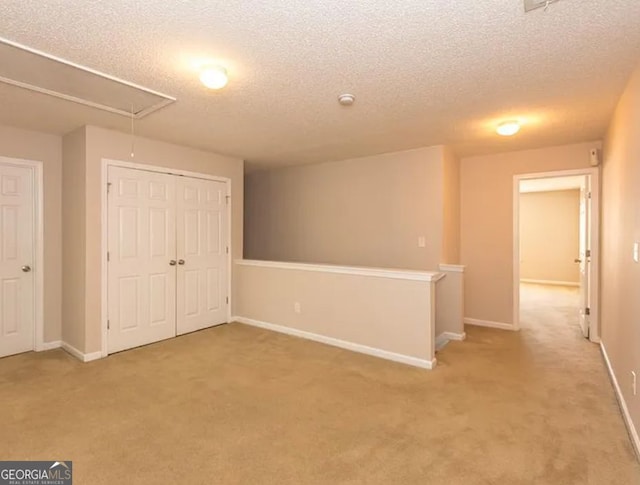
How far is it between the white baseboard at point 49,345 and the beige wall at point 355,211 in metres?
3.21

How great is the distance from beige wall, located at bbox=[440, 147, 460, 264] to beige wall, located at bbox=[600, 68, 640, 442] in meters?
1.57

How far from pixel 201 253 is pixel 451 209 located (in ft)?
10.8

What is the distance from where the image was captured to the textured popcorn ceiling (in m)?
1.77

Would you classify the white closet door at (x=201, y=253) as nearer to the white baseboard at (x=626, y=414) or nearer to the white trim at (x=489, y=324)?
the white trim at (x=489, y=324)

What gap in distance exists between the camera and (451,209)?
473 centimetres

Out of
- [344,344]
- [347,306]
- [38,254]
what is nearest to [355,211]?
[347,306]

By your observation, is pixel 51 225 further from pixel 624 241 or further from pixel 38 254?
pixel 624 241

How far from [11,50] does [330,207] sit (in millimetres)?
3939

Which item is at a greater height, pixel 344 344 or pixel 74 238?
pixel 74 238

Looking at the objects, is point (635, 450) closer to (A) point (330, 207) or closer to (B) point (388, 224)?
(B) point (388, 224)

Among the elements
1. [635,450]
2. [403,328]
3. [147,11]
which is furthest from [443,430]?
[147,11]

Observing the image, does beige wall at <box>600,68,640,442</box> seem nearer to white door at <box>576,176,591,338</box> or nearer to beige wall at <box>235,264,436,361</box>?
white door at <box>576,176,591,338</box>

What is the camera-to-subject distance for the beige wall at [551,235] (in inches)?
339

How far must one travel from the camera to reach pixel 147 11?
1.75 metres
